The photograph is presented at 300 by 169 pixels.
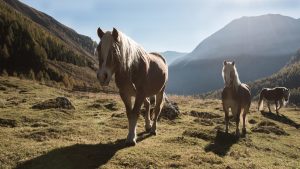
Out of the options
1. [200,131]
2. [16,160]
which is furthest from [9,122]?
[200,131]

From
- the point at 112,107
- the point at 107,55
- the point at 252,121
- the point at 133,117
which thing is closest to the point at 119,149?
the point at 133,117

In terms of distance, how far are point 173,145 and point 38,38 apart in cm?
16410

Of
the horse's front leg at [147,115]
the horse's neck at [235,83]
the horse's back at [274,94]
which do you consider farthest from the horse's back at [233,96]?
the horse's back at [274,94]

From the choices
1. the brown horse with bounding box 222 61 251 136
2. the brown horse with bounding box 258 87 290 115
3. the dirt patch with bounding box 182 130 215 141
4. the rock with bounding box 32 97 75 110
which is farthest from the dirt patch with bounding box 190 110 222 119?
the brown horse with bounding box 258 87 290 115

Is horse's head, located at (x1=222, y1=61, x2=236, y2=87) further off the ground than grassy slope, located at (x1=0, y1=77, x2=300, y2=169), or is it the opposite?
horse's head, located at (x1=222, y1=61, x2=236, y2=87)

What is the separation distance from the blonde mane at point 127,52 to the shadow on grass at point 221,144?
4577 millimetres

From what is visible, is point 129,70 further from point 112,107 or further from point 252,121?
point 252,121

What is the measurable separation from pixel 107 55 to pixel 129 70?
132 centimetres

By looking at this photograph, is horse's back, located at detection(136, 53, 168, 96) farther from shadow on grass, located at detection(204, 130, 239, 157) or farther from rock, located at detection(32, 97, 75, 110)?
rock, located at detection(32, 97, 75, 110)

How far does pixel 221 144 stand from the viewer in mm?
15156

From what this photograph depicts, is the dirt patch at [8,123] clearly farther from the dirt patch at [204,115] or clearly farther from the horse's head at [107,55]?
the dirt patch at [204,115]

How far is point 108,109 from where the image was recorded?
2569 cm

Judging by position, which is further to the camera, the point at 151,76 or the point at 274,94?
the point at 274,94

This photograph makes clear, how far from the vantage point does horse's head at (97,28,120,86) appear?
10797mm
